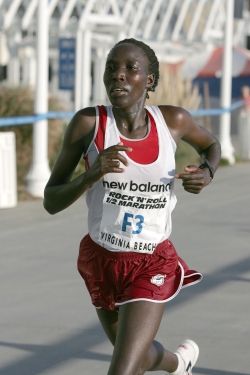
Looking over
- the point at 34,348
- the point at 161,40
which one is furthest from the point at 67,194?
the point at 161,40

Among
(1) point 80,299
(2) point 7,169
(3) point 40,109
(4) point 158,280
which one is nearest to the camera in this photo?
(4) point 158,280

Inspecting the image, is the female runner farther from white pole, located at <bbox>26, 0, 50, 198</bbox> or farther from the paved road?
white pole, located at <bbox>26, 0, 50, 198</bbox>

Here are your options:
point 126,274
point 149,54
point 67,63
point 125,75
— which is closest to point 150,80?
point 149,54

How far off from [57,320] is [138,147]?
252cm

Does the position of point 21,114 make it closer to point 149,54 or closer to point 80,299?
point 80,299

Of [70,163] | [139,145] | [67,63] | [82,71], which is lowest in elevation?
[82,71]

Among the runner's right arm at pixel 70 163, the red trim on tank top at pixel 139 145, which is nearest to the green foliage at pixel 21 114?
the runner's right arm at pixel 70 163

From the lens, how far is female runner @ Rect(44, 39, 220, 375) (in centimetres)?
357

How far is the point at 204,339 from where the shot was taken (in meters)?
5.36

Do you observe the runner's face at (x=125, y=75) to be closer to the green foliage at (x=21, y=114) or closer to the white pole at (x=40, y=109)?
the white pole at (x=40, y=109)

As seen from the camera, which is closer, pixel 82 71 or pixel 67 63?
pixel 67 63

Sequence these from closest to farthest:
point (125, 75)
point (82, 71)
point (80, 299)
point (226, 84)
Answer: point (125, 75), point (80, 299), point (82, 71), point (226, 84)

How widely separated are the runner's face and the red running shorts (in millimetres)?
672

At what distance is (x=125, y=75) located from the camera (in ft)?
11.7
